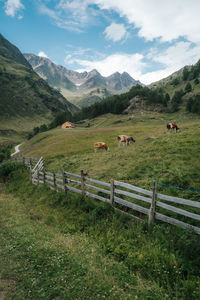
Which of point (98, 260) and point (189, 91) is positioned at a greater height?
point (189, 91)

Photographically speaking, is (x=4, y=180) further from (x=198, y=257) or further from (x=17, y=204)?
(x=198, y=257)

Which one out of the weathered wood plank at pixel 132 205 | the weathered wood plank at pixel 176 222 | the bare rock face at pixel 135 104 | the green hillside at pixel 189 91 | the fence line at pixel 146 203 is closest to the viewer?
the weathered wood plank at pixel 176 222

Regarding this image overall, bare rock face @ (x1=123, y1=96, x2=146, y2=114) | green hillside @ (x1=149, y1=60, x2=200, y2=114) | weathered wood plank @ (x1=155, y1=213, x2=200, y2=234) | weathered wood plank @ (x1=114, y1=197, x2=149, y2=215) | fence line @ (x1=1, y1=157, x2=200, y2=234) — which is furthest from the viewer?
bare rock face @ (x1=123, y1=96, x2=146, y2=114)

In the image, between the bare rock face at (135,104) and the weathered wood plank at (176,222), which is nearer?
the weathered wood plank at (176,222)

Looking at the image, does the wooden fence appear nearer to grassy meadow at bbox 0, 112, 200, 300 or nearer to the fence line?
the fence line

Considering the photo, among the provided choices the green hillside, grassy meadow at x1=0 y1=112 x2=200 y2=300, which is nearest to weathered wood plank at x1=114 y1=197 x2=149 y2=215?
grassy meadow at x1=0 y1=112 x2=200 y2=300

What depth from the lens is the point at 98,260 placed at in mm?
5523

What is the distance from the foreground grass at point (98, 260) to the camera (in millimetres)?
4441

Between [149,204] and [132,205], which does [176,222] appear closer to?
[132,205]

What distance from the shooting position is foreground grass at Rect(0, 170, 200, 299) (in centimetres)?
444

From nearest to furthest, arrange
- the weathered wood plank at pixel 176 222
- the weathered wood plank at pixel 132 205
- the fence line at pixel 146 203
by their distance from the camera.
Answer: the weathered wood plank at pixel 176 222, the fence line at pixel 146 203, the weathered wood plank at pixel 132 205

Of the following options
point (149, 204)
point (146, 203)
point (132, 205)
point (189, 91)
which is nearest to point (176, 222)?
point (132, 205)

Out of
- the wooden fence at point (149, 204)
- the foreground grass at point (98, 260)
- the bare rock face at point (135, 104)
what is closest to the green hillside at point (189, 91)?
the bare rock face at point (135, 104)

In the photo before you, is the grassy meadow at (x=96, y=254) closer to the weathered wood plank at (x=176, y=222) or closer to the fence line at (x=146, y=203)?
the weathered wood plank at (x=176, y=222)
